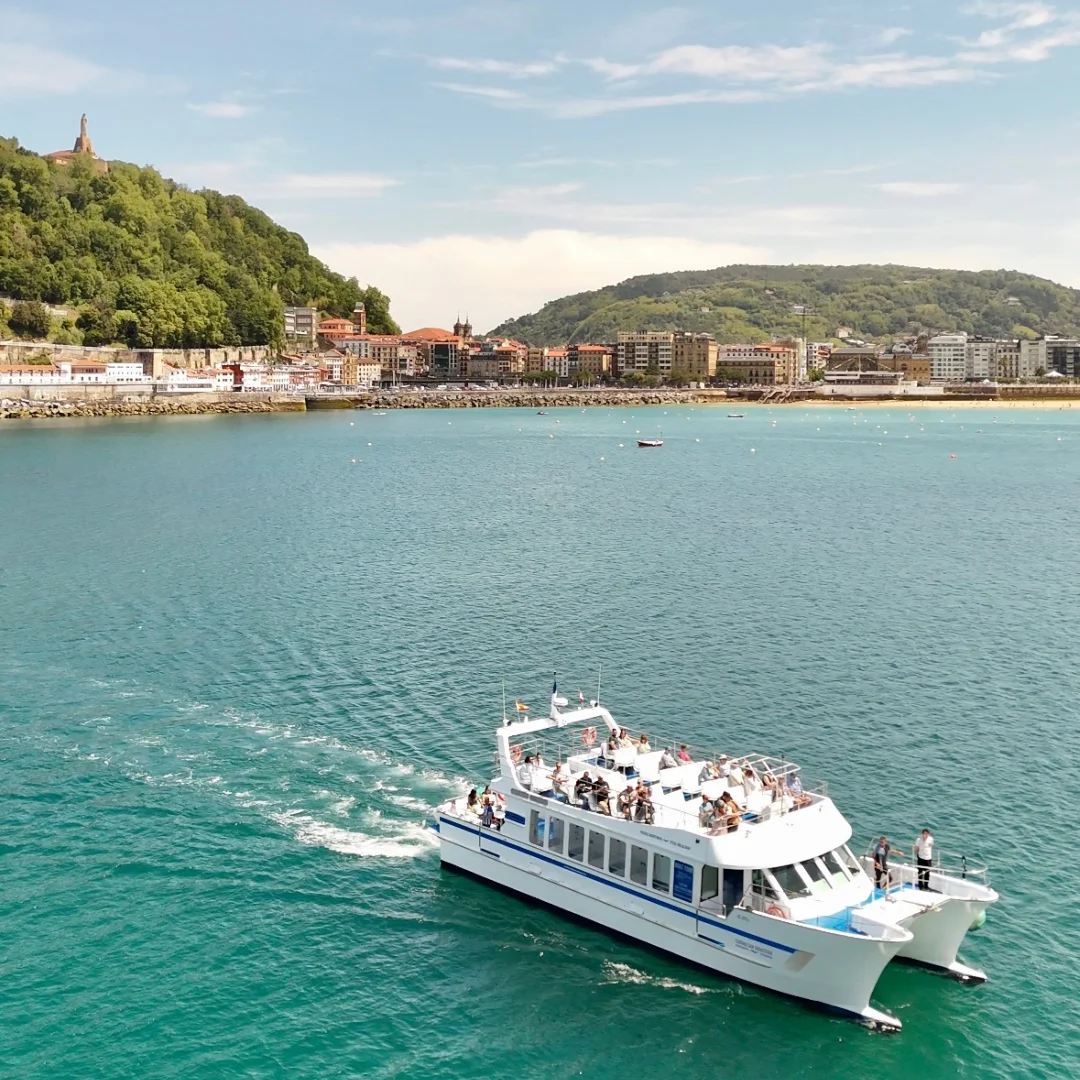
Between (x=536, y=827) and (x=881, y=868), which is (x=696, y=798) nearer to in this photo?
(x=536, y=827)

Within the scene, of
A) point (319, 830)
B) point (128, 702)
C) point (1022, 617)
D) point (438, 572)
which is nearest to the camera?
point (319, 830)

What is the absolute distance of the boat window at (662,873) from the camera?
819 inches

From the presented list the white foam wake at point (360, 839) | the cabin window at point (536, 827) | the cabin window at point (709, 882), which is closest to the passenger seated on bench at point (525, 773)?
the cabin window at point (536, 827)

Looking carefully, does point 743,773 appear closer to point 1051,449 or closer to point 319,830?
point 319,830

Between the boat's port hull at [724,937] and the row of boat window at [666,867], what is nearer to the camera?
the boat's port hull at [724,937]

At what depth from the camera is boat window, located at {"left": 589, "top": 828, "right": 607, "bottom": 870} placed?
21766 mm

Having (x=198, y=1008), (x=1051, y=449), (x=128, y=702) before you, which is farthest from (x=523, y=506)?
(x=1051, y=449)

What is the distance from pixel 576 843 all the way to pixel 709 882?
2.81m

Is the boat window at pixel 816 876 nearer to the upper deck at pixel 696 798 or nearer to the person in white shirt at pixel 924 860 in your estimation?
the upper deck at pixel 696 798

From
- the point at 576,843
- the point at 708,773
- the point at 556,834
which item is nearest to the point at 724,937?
the point at 576,843

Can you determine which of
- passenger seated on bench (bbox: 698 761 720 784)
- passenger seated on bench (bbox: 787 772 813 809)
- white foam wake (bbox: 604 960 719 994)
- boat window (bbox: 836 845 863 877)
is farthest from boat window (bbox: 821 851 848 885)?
passenger seated on bench (bbox: 698 761 720 784)

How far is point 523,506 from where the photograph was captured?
79000 mm

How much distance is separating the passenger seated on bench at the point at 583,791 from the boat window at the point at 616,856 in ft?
2.89

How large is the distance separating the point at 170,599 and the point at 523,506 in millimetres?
34857
